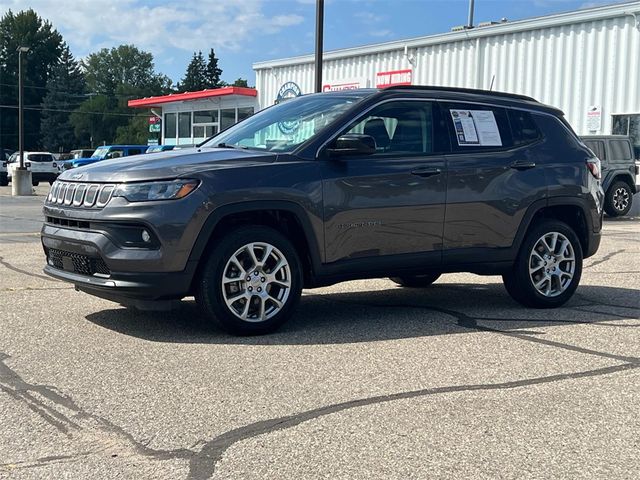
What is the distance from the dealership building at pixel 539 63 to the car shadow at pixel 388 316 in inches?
569

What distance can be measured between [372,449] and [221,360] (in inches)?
67.5

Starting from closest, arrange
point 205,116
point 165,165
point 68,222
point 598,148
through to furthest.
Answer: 1. point 165,165
2. point 68,222
3. point 598,148
4. point 205,116

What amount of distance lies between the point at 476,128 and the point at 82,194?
3314mm

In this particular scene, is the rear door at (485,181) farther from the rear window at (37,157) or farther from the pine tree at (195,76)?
the pine tree at (195,76)

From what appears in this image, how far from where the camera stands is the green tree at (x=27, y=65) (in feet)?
320

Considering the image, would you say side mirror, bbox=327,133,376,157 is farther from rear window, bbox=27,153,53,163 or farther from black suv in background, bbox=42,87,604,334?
rear window, bbox=27,153,53,163

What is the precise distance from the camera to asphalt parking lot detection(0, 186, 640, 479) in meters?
3.46

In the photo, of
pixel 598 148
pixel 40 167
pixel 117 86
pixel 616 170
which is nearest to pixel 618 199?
pixel 616 170

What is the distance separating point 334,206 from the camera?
235 inches

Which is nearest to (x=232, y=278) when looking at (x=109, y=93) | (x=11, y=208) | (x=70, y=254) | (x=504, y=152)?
(x=70, y=254)

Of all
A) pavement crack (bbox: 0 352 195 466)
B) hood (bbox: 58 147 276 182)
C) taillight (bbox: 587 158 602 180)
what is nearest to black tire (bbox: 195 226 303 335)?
hood (bbox: 58 147 276 182)

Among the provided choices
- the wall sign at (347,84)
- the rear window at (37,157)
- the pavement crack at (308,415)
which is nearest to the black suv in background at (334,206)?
the pavement crack at (308,415)

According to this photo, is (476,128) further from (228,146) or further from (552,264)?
(228,146)

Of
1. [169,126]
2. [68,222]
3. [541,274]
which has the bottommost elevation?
[541,274]
